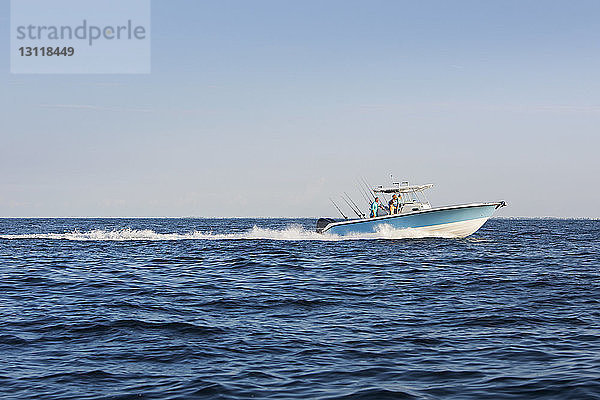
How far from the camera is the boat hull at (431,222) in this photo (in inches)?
1293

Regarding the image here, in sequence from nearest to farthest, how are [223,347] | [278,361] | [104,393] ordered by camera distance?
[104,393] → [278,361] → [223,347]

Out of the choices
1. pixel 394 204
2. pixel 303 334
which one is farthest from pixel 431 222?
pixel 303 334

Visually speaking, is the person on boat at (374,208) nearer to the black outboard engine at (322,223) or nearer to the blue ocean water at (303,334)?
the black outboard engine at (322,223)

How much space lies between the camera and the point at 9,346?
927 cm

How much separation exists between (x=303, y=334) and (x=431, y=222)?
24603mm

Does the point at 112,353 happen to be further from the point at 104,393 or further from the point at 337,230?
the point at 337,230

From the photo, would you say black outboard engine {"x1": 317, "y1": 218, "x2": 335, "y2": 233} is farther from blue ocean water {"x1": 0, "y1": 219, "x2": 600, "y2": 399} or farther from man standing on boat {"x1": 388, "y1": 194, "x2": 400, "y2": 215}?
blue ocean water {"x1": 0, "y1": 219, "x2": 600, "y2": 399}

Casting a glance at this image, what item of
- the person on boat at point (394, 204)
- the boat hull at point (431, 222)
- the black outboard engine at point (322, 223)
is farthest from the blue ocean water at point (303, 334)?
the black outboard engine at point (322, 223)

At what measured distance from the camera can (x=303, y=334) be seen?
1001 centimetres

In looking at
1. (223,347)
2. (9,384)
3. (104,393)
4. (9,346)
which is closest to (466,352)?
(223,347)

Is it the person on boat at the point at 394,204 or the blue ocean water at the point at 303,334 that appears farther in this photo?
the person on boat at the point at 394,204

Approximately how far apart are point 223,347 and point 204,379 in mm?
1680

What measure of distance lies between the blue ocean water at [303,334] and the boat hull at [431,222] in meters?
13.0

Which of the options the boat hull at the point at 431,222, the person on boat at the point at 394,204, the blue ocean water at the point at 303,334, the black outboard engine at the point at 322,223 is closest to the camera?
the blue ocean water at the point at 303,334
